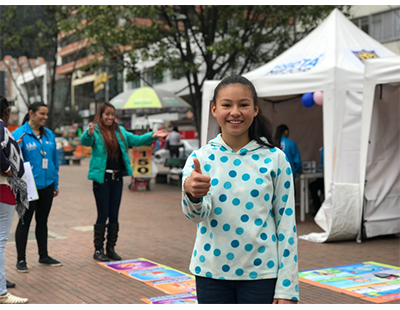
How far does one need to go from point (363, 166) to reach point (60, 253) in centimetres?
465

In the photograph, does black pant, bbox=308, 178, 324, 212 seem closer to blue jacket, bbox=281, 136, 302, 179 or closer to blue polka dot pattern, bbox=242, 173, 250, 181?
blue jacket, bbox=281, 136, 302, 179

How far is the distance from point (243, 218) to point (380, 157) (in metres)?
6.94

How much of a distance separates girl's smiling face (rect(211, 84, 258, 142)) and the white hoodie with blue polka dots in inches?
4.5

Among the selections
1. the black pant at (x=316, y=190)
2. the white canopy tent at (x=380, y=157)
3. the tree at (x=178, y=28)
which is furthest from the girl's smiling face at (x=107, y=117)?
the tree at (x=178, y=28)

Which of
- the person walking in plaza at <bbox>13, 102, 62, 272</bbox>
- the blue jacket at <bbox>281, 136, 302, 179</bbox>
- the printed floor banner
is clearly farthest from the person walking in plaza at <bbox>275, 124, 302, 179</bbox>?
the printed floor banner

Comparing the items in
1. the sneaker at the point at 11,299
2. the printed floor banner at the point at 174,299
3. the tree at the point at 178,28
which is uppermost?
the tree at the point at 178,28

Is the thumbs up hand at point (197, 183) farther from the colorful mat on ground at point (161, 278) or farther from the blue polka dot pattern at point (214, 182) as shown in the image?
the colorful mat on ground at point (161, 278)

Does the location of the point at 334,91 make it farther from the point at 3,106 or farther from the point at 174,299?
the point at 3,106

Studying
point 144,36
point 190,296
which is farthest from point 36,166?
point 144,36

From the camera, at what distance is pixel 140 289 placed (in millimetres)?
5871

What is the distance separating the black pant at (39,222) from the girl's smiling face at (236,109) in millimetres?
4485

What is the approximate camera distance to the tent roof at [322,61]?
916 cm

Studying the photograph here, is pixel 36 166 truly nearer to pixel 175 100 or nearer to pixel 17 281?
pixel 17 281

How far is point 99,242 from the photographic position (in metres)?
7.28
